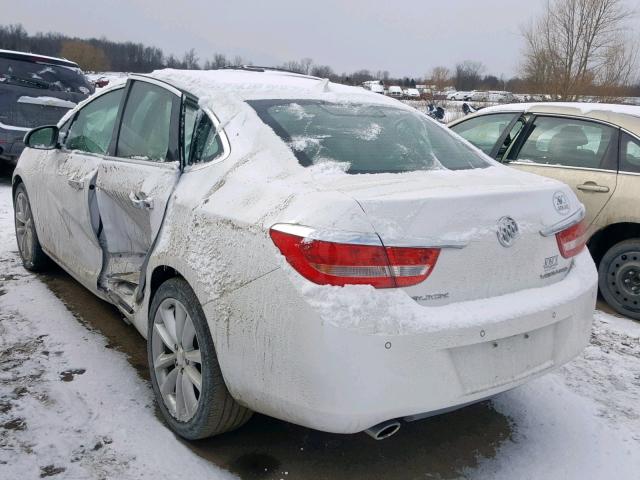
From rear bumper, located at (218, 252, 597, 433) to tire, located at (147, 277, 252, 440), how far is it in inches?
4.8

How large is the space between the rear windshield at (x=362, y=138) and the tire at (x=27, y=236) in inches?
107

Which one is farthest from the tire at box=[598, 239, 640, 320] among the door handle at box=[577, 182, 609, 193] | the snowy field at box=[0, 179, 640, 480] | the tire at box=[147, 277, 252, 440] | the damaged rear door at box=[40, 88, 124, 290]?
the damaged rear door at box=[40, 88, 124, 290]

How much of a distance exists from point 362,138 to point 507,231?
32.8 inches

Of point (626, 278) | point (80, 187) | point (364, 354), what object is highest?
point (80, 187)

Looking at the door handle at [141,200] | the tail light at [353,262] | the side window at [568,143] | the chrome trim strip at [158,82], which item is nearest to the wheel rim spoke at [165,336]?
the door handle at [141,200]

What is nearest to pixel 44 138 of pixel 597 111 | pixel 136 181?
pixel 136 181

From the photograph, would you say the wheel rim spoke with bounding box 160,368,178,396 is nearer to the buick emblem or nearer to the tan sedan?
the buick emblem

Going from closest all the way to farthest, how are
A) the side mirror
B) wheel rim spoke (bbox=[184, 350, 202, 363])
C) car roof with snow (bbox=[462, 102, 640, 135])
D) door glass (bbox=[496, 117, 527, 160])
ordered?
wheel rim spoke (bbox=[184, 350, 202, 363]) → the side mirror → car roof with snow (bbox=[462, 102, 640, 135]) → door glass (bbox=[496, 117, 527, 160])

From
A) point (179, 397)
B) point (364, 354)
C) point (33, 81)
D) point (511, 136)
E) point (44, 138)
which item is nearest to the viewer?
point (364, 354)

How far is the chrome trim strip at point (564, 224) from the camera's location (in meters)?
2.31

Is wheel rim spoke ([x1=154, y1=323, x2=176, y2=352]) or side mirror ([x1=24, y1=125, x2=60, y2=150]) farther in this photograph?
side mirror ([x1=24, y1=125, x2=60, y2=150])

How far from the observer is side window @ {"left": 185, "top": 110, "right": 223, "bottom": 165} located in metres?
2.60

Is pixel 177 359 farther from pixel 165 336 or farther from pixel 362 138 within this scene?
pixel 362 138

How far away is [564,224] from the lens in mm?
2420
